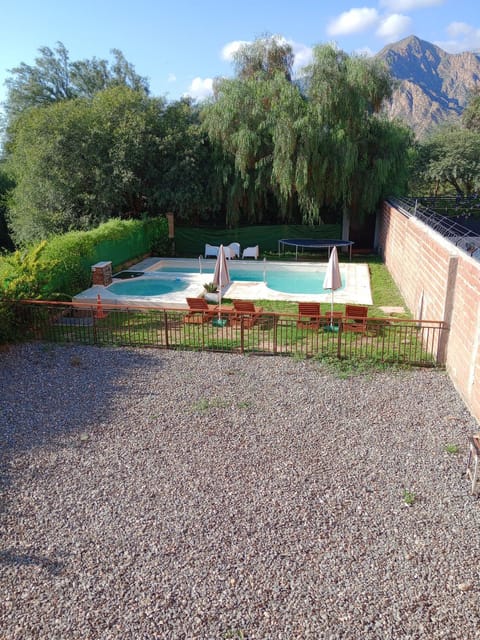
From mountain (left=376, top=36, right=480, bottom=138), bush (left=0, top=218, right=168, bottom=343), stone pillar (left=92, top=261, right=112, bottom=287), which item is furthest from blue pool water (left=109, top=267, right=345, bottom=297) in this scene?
mountain (left=376, top=36, right=480, bottom=138)

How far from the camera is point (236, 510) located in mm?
5312

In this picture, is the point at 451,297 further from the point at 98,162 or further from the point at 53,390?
the point at 98,162

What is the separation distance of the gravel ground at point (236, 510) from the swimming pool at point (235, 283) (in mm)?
6379

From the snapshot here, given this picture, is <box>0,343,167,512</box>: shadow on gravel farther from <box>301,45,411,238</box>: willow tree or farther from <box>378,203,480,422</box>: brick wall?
<box>301,45,411,238</box>: willow tree

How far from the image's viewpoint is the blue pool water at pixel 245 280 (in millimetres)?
16688

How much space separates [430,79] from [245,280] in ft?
637

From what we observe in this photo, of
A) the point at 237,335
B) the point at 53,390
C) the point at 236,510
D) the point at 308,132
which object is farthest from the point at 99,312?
the point at 308,132

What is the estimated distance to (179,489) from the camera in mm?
5711

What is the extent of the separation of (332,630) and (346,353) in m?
6.50

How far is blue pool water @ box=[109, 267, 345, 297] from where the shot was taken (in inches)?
657

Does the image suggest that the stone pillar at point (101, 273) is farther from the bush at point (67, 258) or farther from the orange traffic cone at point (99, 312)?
the orange traffic cone at point (99, 312)

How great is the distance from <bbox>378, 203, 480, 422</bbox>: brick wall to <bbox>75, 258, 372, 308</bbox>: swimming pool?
7.68 feet

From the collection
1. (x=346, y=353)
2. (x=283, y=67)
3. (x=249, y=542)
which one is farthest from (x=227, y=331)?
(x=283, y=67)

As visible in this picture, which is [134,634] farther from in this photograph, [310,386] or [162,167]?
[162,167]
